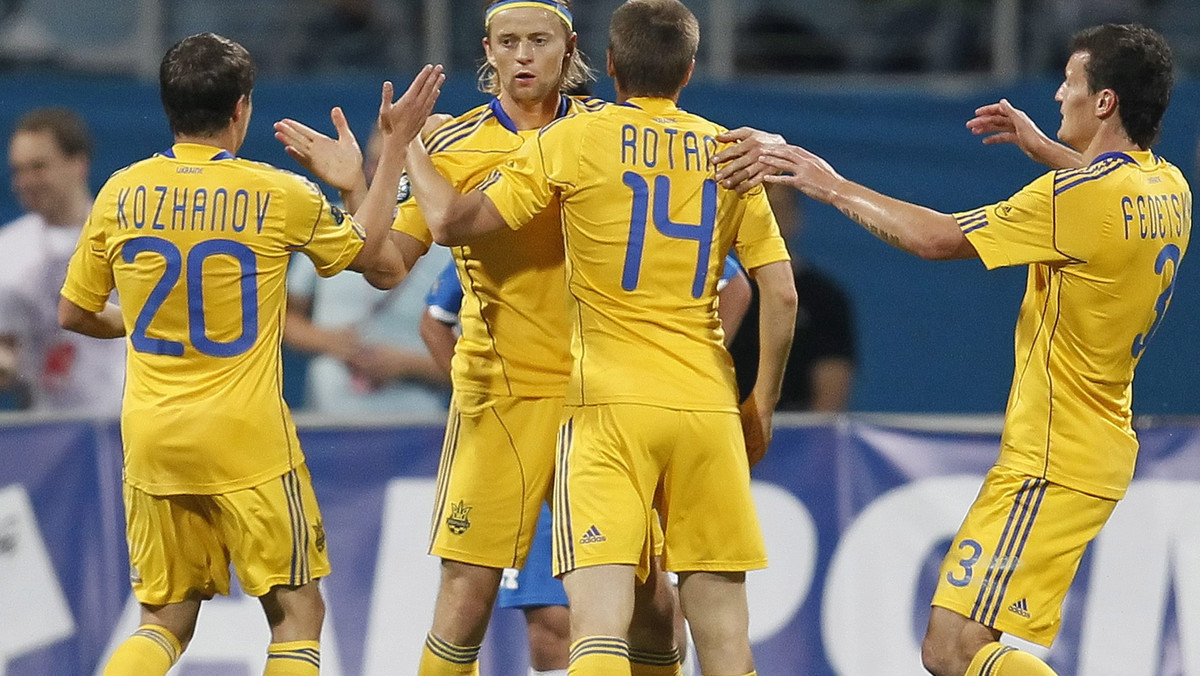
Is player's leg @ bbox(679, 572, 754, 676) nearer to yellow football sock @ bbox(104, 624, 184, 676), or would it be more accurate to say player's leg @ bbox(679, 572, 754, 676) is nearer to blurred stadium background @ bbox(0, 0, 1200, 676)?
yellow football sock @ bbox(104, 624, 184, 676)

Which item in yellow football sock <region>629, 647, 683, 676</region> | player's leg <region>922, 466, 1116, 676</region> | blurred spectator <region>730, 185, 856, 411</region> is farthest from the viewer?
blurred spectator <region>730, 185, 856, 411</region>

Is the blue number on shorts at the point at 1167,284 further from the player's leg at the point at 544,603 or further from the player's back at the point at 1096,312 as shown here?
the player's leg at the point at 544,603

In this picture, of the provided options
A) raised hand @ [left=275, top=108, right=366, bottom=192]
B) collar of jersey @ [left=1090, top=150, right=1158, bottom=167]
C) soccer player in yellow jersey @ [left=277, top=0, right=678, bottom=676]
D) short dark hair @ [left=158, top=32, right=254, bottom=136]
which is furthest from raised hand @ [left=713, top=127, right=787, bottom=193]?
short dark hair @ [left=158, top=32, right=254, bottom=136]

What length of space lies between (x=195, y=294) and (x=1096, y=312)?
8.14 ft

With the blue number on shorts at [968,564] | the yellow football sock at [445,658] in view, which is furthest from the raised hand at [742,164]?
the yellow football sock at [445,658]

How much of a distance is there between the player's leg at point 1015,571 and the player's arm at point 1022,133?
1.06 m

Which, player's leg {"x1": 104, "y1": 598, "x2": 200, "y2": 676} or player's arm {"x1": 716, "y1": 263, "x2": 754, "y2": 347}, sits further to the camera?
player's arm {"x1": 716, "y1": 263, "x2": 754, "y2": 347}

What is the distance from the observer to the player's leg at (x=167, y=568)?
4.91 meters

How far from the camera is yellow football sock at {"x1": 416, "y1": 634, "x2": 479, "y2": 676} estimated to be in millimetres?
5184

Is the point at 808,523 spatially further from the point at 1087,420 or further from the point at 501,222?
the point at 501,222

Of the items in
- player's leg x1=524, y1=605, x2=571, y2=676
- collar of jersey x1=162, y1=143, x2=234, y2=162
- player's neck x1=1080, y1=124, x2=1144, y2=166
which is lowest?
player's leg x1=524, y1=605, x2=571, y2=676

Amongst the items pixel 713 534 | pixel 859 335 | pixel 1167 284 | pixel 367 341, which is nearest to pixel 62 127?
pixel 367 341

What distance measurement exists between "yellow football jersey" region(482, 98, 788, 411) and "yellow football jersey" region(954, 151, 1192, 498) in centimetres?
78

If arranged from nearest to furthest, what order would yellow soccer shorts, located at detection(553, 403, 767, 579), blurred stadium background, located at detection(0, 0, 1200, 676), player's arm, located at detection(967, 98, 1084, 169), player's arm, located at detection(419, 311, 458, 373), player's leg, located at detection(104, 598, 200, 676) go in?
yellow soccer shorts, located at detection(553, 403, 767, 579) < player's leg, located at detection(104, 598, 200, 676) < player's arm, located at detection(967, 98, 1084, 169) < player's arm, located at detection(419, 311, 458, 373) < blurred stadium background, located at detection(0, 0, 1200, 676)
